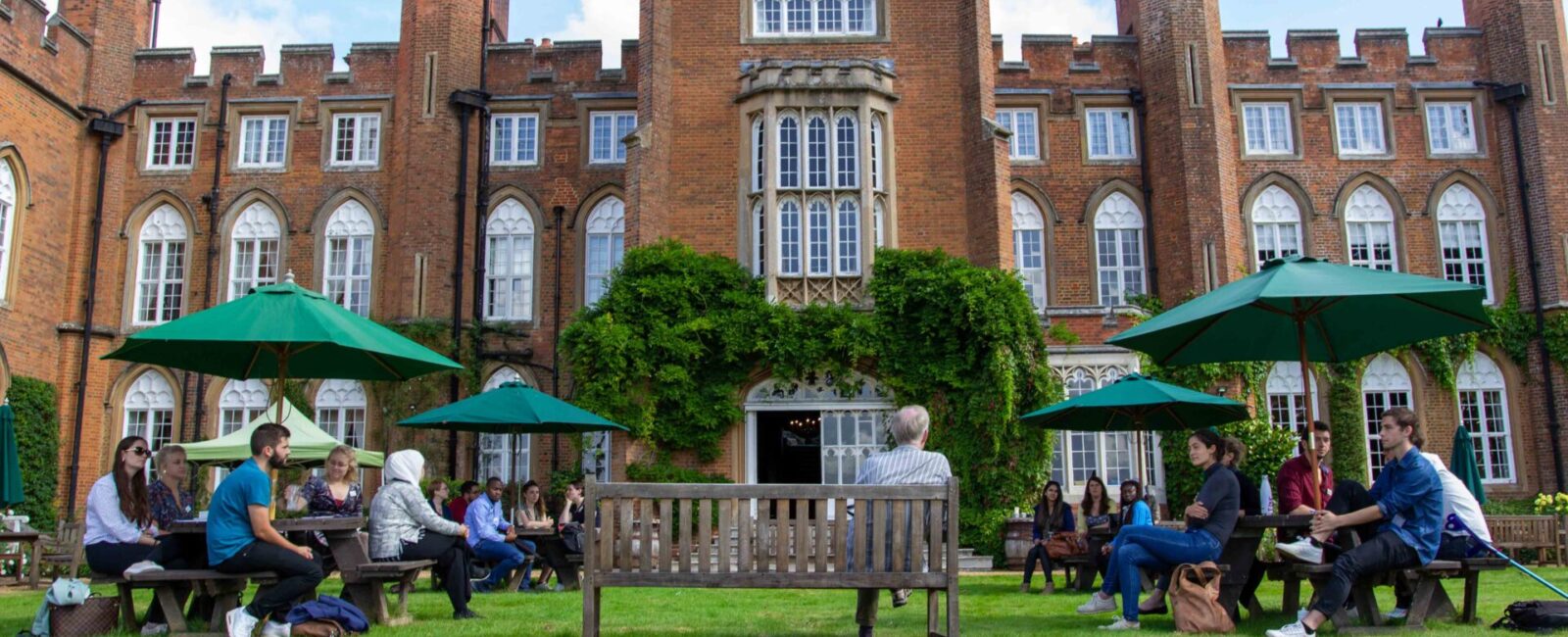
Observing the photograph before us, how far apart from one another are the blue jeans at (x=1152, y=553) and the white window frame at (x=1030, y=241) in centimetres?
1713

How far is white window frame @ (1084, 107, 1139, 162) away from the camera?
2555 cm

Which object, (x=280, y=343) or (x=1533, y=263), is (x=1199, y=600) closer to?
(x=280, y=343)

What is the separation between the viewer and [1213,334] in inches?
408

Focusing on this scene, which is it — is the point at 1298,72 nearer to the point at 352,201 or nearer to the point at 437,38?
the point at 437,38

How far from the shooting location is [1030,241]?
25.5 meters

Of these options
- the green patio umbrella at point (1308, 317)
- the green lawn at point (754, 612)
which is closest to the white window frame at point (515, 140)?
the green lawn at point (754, 612)

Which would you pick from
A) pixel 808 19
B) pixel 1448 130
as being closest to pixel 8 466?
pixel 808 19

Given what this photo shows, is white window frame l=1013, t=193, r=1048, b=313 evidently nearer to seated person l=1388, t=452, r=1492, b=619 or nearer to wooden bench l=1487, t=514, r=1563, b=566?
wooden bench l=1487, t=514, r=1563, b=566

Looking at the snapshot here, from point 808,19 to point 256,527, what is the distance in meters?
17.2

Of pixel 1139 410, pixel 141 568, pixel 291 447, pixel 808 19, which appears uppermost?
pixel 808 19

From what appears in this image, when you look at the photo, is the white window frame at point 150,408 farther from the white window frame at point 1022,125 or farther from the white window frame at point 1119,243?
the white window frame at point 1119,243

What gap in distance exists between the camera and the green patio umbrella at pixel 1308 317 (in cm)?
845

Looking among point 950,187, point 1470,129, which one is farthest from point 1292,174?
point 950,187

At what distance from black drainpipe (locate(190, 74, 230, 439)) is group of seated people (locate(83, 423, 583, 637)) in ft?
49.3
